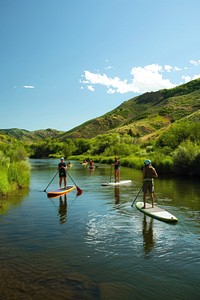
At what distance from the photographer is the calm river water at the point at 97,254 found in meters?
7.25

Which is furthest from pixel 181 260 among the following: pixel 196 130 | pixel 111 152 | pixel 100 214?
pixel 111 152

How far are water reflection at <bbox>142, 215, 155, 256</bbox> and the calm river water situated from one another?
0.03 metres

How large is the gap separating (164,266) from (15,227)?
6.65m

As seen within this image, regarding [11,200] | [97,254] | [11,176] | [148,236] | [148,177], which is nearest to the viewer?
[97,254]

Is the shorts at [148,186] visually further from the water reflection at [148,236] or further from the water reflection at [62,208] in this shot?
the water reflection at [62,208]

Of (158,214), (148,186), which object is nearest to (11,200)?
(148,186)

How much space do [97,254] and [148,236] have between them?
262 cm

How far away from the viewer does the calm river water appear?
7250mm

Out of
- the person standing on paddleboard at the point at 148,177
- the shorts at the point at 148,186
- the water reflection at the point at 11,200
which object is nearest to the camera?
the person standing on paddleboard at the point at 148,177

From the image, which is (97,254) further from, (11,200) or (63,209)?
(11,200)

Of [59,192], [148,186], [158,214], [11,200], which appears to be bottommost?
[158,214]

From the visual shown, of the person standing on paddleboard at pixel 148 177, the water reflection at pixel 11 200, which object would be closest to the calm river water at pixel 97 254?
the water reflection at pixel 11 200

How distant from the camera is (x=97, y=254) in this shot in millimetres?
9547

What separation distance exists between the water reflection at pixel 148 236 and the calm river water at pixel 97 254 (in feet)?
0.11
